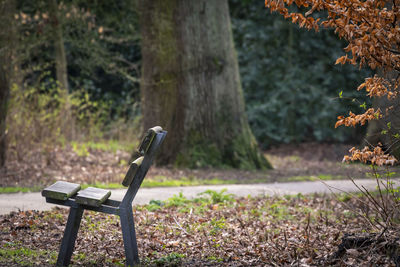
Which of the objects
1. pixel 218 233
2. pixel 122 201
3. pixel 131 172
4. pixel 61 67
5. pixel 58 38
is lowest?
pixel 218 233

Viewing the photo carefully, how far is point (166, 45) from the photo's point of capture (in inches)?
454

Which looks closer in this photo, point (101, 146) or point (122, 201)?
point (122, 201)

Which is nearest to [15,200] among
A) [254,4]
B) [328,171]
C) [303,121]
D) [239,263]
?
[239,263]

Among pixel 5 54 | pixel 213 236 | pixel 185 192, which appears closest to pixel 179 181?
pixel 185 192

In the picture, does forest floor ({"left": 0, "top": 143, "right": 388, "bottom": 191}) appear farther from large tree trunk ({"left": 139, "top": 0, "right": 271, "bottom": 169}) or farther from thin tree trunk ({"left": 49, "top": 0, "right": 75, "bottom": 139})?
thin tree trunk ({"left": 49, "top": 0, "right": 75, "bottom": 139})

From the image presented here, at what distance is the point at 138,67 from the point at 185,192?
14266 millimetres

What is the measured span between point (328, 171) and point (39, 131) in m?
6.97

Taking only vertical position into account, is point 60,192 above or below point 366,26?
below

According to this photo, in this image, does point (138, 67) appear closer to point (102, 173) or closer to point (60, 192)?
point (102, 173)

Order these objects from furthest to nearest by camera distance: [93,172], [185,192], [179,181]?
[93,172]
[179,181]
[185,192]

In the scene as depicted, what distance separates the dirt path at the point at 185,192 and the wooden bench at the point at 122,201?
223 centimetres

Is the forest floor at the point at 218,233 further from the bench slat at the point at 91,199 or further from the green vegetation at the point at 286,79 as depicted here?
the green vegetation at the point at 286,79

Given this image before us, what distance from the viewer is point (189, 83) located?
11516 millimetres

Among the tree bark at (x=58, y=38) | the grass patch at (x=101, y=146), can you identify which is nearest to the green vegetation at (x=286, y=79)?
the grass patch at (x=101, y=146)
